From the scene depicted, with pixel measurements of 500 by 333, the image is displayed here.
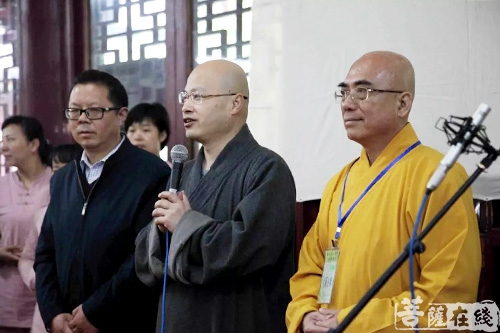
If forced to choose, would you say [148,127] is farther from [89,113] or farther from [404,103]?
[404,103]

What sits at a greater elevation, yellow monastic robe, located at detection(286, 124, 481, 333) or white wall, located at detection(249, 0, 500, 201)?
white wall, located at detection(249, 0, 500, 201)

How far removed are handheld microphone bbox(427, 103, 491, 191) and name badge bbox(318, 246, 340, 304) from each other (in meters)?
0.61

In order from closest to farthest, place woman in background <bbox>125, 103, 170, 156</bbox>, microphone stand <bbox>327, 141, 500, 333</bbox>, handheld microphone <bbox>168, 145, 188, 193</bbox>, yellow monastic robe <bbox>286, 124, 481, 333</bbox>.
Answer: microphone stand <bbox>327, 141, 500, 333</bbox> → yellow monastic robe <bbox>286, 124, 481, 333</bbox> → handheld microphone <bbox>168, 145, 188, 193</bbox> → woman in background <bbox>125, 103, 170, 156</bbox>

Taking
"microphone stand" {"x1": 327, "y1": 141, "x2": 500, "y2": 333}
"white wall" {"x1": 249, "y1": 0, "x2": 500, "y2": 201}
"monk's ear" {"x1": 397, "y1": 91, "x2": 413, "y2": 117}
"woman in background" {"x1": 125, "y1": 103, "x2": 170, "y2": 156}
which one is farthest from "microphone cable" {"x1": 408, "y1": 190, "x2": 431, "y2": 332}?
"woman in background" {"x1": 125, "y1": 103, "x2": 170, "y2": 156}

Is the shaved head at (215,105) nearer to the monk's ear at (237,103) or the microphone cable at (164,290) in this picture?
the monk's ear at (237,103)

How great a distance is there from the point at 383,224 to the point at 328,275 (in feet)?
0.76

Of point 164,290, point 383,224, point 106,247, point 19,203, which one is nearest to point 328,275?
point 383,224

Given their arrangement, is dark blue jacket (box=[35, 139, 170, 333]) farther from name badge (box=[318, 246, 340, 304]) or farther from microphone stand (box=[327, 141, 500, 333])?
microphone stand (box=[327, 141, 500, 333])

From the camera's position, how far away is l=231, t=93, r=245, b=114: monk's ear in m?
2.59

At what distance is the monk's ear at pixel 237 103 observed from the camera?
2.59 metres

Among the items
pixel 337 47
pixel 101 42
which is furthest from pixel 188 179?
pixel 101 42

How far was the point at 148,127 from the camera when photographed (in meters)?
3.86

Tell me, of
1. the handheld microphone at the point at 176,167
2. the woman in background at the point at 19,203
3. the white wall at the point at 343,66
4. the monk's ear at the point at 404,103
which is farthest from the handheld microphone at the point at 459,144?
the woman in background at the point at 19,203

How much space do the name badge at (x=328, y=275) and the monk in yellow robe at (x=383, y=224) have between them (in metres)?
0.01
